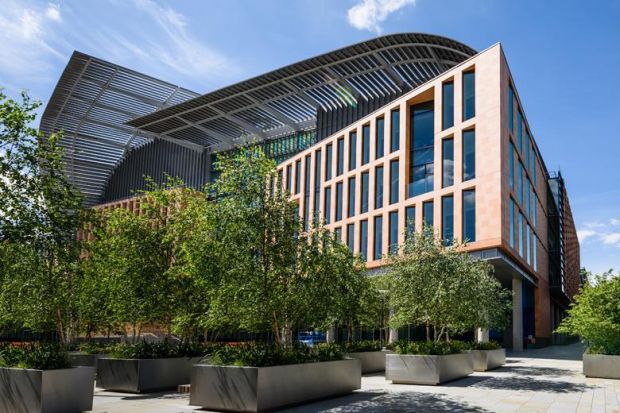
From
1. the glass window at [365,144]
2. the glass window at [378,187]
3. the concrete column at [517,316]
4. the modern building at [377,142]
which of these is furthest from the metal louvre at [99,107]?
the concrete column at [517,316]

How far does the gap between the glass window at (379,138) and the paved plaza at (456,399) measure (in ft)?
90.9

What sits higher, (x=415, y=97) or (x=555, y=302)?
(x=415, y=97)

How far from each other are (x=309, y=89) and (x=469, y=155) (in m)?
29.4

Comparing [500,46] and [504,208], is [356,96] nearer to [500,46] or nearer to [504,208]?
[500,46]

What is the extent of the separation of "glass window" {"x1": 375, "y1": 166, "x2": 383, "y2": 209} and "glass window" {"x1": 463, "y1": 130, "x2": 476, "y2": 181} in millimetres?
8972

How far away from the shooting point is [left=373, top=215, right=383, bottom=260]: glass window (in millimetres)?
46406

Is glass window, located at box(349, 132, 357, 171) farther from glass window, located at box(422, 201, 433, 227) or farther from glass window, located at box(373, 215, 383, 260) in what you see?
glass window, located at box(422, 201, 433, 227)

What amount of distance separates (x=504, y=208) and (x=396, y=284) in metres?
16.5

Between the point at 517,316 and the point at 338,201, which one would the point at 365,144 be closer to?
the point at 338,201

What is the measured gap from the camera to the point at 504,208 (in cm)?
3719

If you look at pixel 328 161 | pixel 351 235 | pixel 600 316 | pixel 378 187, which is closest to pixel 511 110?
pixel 378 187

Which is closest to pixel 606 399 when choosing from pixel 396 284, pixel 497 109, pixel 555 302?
pixel 396 284

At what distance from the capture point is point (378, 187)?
47.5 metres

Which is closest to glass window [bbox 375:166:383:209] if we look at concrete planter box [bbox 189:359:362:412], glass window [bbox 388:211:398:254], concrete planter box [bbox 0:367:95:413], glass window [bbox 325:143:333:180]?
glass window [bbox 388:211:398:254]
